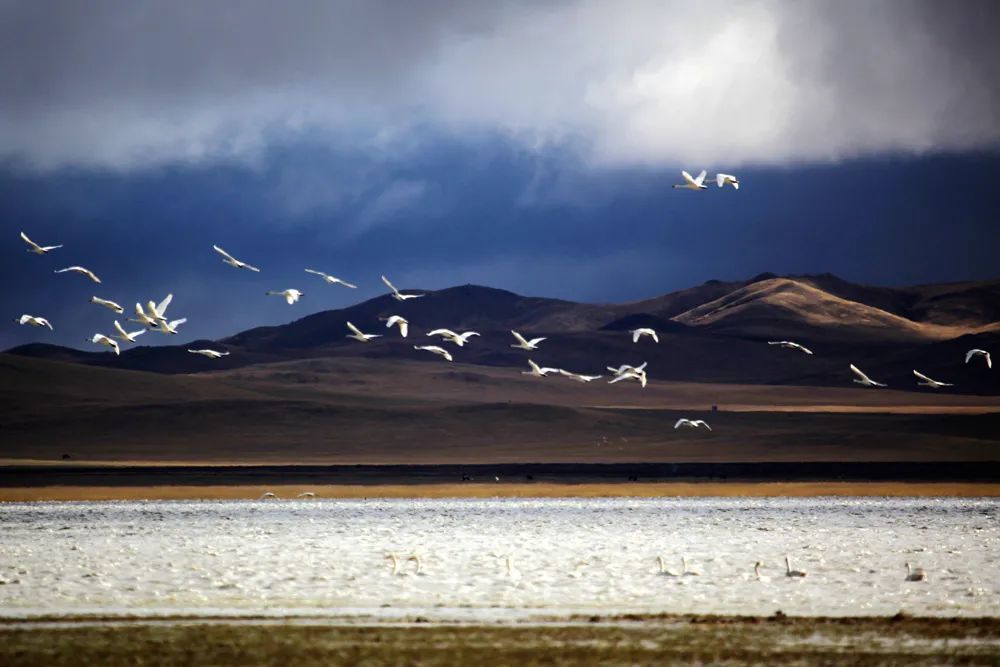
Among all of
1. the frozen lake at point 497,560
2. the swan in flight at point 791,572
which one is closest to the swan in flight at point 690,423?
the frozen lake at point 497,560

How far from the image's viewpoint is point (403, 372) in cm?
16938

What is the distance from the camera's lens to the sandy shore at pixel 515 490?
59.1 metres

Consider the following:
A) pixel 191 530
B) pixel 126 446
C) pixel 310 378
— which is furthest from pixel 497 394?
pixel 191 530

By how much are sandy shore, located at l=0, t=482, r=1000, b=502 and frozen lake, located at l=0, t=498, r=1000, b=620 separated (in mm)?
8581

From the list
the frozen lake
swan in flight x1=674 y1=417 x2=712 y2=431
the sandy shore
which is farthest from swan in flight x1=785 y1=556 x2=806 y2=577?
the sandy shore

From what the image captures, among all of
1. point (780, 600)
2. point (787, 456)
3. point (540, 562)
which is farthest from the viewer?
point (787, 456)

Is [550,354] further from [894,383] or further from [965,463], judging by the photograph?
[965,463]

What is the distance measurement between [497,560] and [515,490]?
30.7 m

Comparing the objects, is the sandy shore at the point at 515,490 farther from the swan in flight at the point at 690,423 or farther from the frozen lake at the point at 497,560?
the frozen lake at the point at 497,560

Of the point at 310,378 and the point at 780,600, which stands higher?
the point at 310,378

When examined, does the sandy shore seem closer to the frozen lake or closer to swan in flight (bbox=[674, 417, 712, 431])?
swan in flight (bbox=[674, 417, 712, 431])

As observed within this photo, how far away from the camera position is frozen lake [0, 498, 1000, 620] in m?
24.2

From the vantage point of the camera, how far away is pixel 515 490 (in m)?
61.8

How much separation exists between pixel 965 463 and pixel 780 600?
50.6 metres
